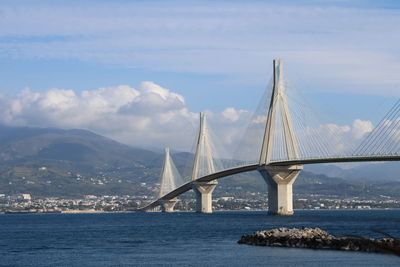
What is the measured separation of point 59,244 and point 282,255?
17.8m

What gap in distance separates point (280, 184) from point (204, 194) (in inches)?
1137

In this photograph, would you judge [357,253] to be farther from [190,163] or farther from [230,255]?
[190,163]

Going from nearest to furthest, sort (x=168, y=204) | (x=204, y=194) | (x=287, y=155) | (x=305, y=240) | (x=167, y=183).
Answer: (x=305, y=240) < (x=287, y=155) < (x=204, y=194) < (x=167, y=183) < (x=168, y=204)

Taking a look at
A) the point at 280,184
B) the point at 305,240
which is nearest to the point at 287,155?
the point at 280,184

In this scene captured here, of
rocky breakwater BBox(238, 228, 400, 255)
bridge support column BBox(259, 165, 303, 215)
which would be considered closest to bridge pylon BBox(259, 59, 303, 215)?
bridge support column BBox(259, 165, 303, 215)

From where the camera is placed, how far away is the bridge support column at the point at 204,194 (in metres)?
108

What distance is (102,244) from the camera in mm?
51375

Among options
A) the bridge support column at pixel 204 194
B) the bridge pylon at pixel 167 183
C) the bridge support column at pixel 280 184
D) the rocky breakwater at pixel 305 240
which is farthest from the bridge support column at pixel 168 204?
the rocky breakwater at pixel 305 240

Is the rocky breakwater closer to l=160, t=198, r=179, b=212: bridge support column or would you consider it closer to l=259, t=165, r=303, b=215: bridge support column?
l=259, t=165, r=303, b=215: bridge support column

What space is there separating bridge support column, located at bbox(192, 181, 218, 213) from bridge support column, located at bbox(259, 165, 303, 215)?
71.1 feet

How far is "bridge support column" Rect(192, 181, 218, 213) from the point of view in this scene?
108025 mm

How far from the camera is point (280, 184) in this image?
272ft

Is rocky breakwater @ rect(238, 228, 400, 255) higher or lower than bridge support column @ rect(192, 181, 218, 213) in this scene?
lower

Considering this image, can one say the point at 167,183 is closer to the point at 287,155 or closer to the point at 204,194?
the point at 204,194
